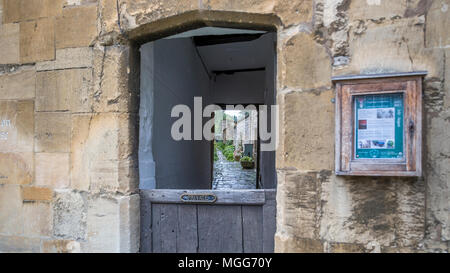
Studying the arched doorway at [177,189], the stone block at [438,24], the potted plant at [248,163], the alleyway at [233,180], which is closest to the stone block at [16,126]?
the arched doorway at [177,189]

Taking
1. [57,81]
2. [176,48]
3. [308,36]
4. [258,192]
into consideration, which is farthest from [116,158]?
[176,48]

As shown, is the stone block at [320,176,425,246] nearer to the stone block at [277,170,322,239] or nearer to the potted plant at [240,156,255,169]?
the stone block at [277,170,322,239]

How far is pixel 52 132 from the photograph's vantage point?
184 cm

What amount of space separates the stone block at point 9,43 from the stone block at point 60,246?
1260 millimetres

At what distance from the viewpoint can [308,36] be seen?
4.83 feet

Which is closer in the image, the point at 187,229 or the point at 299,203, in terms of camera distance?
the point at 299,203

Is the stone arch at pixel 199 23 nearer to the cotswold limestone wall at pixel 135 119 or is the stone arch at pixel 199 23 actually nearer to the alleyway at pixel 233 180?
the cotswold limestone wall at pixel 135 119

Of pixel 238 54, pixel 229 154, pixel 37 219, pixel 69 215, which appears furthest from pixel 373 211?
pixel 229 154

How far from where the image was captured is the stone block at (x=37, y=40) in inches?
73.2

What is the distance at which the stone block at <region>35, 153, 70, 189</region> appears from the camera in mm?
1821

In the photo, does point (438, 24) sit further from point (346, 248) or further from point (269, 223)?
point (269, 223)

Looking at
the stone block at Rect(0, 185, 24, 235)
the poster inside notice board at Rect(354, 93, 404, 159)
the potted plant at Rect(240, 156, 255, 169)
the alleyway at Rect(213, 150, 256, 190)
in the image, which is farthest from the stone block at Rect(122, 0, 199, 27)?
the potted plant at Rect(240, 156, 255, 169)

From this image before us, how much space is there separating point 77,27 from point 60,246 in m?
1.43

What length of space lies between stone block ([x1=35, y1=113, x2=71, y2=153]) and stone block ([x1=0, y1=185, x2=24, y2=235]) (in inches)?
13.9
